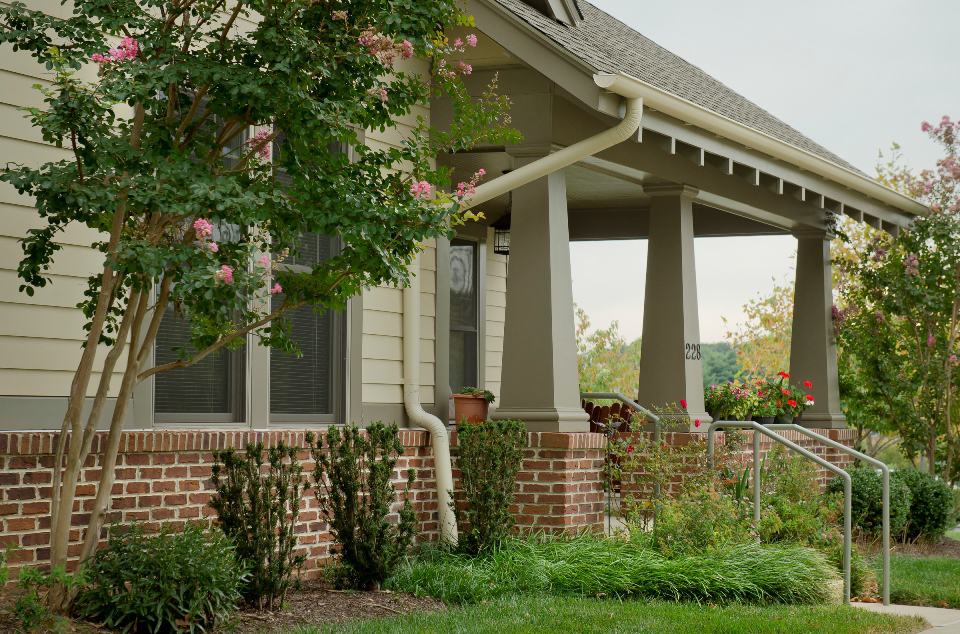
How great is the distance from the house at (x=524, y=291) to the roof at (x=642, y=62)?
0.06 m

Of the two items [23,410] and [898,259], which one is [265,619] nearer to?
[23,410]

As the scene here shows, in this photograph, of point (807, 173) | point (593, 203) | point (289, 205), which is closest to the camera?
point (289, 205)

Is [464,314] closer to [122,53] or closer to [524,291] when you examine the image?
[524,291]

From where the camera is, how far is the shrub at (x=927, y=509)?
41.1 feet

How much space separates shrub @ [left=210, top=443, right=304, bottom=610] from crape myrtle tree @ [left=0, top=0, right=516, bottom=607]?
704mm

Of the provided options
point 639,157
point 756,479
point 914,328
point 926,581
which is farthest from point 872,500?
point 639,157

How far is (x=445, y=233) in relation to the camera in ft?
20.4

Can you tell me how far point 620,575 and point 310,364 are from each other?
2.58 metres

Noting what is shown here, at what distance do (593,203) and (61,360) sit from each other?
779 cm

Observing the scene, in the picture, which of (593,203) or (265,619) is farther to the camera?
(593,203)

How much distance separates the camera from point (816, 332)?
13.4m

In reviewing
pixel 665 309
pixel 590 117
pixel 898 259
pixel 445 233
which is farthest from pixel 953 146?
pixel 445 233

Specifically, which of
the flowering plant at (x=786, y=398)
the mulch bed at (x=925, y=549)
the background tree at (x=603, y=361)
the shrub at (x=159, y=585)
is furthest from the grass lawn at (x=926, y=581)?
the background tree at (x=603, y=361)

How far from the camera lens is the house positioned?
625cm
